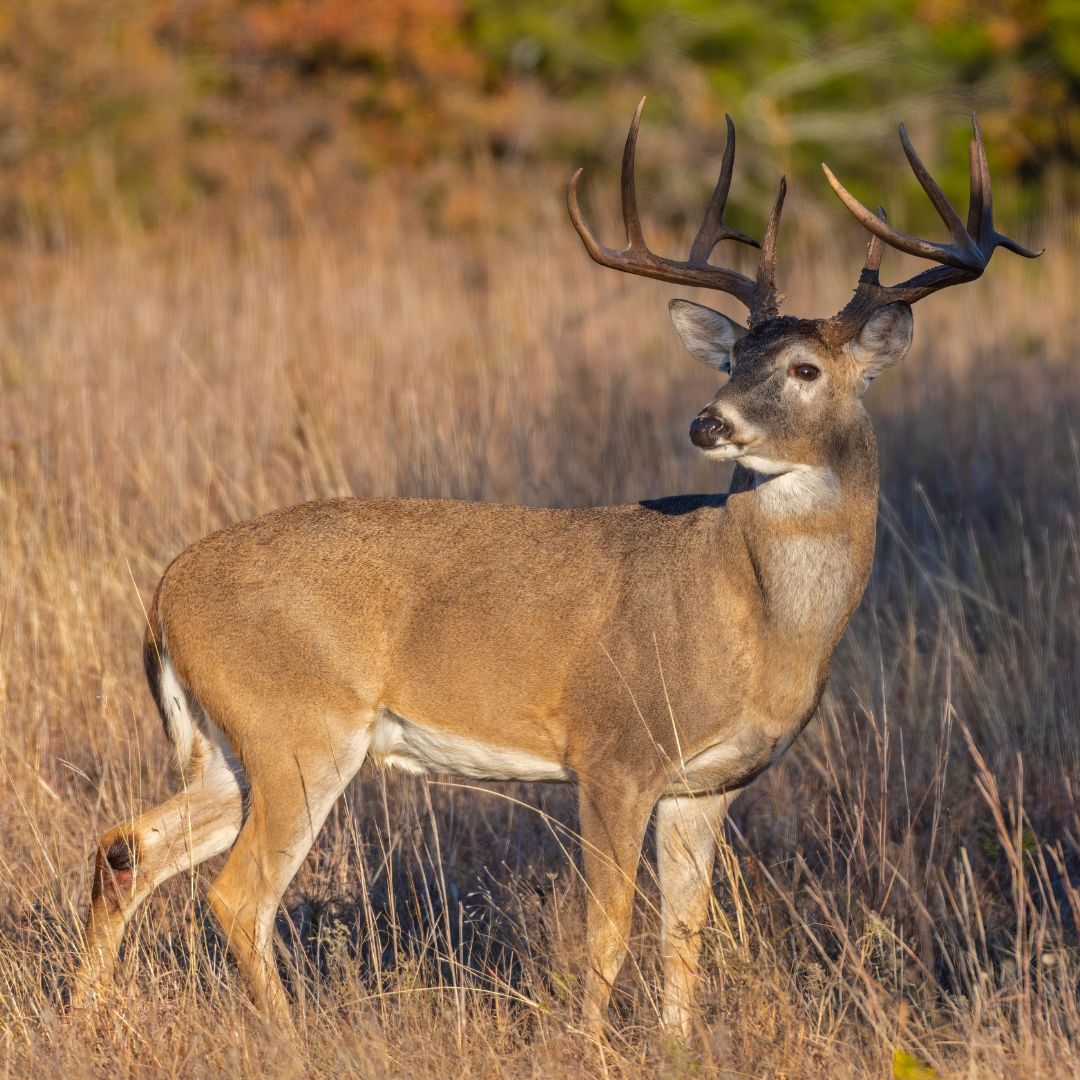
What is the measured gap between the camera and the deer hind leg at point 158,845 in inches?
168

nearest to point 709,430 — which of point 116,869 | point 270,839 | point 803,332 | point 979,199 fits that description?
point 803,332

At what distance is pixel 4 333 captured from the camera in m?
9.62

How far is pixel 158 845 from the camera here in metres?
4.39

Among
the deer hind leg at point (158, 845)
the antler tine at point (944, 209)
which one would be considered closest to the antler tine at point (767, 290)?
the antler tine at point (944, 209)

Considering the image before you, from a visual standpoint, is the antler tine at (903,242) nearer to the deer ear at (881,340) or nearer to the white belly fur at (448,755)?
the deer ear at (881,340)

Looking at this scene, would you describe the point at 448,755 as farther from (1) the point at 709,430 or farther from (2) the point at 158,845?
(1) the point at 709,430

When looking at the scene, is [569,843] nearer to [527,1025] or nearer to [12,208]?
[527,1025]

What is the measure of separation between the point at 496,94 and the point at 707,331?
40.9ft

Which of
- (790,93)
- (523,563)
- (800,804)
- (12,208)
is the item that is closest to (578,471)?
(800,804)

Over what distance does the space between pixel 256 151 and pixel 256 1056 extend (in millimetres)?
12503

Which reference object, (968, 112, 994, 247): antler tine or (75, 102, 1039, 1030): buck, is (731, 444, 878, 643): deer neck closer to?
(75, 102, 1039, 1030): buck

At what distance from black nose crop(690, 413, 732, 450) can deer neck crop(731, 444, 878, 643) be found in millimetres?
263

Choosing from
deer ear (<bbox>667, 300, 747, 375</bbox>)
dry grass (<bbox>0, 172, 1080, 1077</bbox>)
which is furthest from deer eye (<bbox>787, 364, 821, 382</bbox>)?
dry grass (<bbox>0, 172, 1080, 1077</bbox>)

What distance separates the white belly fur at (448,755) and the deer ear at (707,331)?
1242mm
